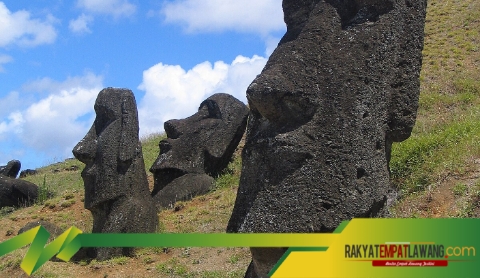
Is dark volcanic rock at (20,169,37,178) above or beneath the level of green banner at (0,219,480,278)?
above

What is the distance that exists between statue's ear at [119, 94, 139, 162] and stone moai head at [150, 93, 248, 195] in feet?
10.9

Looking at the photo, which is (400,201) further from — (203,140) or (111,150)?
(203,140)

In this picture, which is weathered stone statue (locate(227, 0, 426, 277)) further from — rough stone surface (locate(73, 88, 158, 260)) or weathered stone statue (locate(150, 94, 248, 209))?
weathered stone statue (locate(150, 94, 248, 209))

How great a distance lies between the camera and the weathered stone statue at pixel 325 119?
4.11 meters

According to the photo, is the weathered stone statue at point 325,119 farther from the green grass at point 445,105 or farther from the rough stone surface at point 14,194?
the rough stone surface at point 14,194

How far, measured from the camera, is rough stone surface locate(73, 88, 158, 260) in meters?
9.61

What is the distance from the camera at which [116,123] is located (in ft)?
32.0

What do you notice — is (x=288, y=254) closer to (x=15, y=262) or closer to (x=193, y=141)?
(x=15, y=262)

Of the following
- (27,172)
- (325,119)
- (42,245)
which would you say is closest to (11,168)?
(27,172)

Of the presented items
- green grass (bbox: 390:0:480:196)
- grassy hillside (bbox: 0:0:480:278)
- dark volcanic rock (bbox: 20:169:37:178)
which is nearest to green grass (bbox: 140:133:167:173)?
grassy hillside (bbox: 0:0:480:278)

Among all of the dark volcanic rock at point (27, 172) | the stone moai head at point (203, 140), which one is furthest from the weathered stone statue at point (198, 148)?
the dark volcanic rock at point (27, 172)

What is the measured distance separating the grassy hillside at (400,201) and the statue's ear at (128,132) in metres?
1.31

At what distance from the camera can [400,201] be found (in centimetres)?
855

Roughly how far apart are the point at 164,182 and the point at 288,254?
9.68 metres
